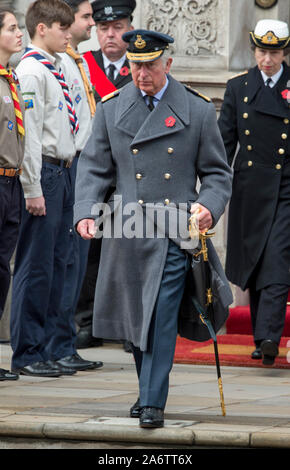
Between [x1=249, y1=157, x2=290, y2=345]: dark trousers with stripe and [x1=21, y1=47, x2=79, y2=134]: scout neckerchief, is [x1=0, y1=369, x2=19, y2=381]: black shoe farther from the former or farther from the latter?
[x1=249, y1=157, x2=290, y2=345]: dark trousers with stripe

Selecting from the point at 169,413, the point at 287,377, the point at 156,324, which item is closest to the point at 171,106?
the point at 156,324

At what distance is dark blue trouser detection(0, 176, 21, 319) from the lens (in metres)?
7.59

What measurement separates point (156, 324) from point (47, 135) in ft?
7.52

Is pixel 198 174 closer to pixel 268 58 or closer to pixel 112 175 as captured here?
pixel 112 175

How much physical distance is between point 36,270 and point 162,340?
2085 mm

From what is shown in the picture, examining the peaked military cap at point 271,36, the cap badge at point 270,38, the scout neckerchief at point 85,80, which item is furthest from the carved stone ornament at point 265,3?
the scout neckerchief at point 85,80

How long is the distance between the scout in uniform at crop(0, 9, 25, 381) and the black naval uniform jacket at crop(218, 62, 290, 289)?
1823mm

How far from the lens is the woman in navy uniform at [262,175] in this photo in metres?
8.66

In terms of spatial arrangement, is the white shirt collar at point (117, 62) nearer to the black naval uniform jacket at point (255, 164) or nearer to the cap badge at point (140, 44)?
the black naval uniform jacket at point (255, 164)

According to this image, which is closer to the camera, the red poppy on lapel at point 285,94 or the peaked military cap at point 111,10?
the red poppy on lapel at point 285,94

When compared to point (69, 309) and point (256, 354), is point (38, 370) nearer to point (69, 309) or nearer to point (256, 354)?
point (69, 309)

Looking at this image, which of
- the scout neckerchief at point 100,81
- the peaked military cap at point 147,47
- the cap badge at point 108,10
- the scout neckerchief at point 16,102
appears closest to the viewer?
the peaked military cap at point 147,47

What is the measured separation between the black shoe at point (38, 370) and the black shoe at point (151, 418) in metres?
2.08

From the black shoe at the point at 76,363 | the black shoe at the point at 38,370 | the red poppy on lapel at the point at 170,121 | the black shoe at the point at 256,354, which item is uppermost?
the red poppy on lapel at the point at 170,121
